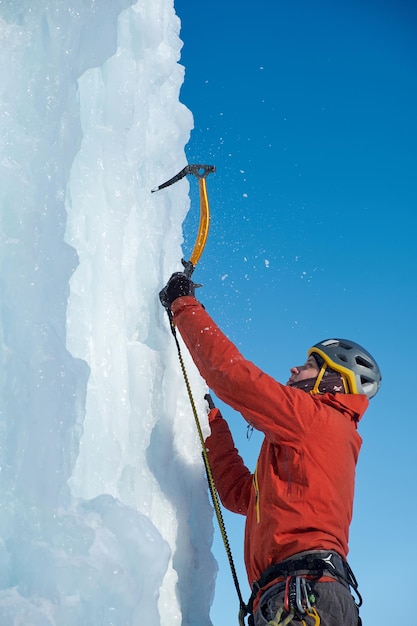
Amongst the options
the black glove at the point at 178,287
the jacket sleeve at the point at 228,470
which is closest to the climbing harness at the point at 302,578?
the jacket sleeve at the point at 228,470

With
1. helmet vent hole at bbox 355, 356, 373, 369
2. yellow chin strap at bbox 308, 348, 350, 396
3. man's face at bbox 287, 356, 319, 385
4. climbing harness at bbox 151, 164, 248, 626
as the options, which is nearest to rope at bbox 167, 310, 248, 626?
climbing harness at bbox 151, 164, 248, 626

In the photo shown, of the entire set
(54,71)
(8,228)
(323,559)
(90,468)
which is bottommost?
(323,559)

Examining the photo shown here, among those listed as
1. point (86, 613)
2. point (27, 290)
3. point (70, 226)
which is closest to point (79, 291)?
point (70, 226)

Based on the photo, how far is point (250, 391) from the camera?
337cm

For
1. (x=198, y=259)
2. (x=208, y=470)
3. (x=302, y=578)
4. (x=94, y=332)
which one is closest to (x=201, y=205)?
(x=198, y=259)

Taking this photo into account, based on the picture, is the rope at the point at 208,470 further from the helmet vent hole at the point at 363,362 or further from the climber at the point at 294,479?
the helmet vent hole at the point at 363,362

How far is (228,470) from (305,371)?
74 cm

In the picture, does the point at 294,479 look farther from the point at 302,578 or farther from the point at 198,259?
the point at 198,259

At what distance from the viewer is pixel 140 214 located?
14.0 ft

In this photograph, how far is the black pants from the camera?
10.2 ft

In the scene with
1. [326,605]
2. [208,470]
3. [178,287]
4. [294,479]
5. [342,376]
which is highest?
[178,287]

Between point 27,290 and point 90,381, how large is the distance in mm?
738

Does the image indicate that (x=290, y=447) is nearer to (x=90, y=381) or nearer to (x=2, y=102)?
(x=90, y=381)

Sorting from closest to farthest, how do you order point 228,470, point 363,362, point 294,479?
point 294,479, point 363,362, point 228,470
